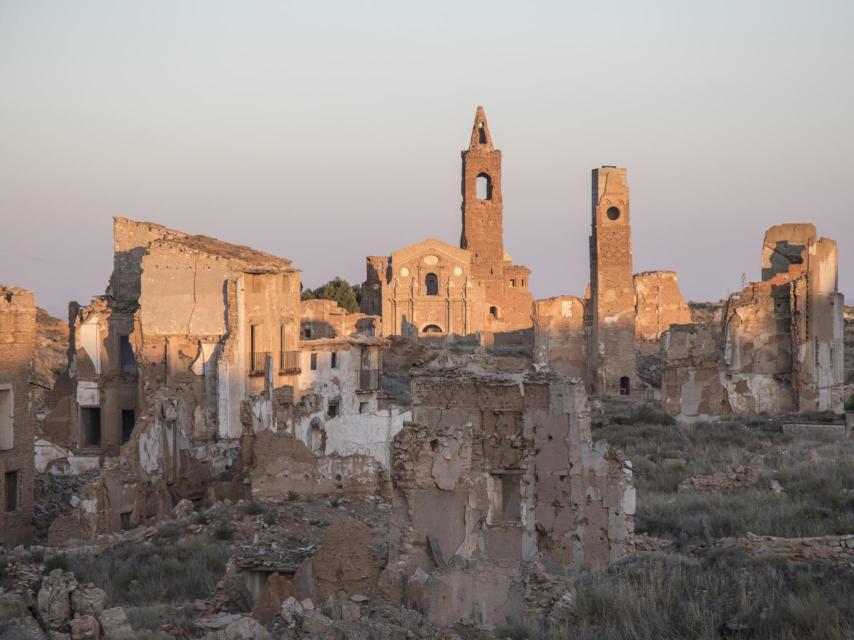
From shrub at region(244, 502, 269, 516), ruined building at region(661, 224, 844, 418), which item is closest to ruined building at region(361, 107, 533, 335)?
ruined building at region(661, 224, 844, 418)

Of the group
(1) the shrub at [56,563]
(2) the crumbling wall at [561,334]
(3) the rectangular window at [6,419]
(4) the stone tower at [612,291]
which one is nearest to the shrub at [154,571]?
(1) the shrub at [56,563]

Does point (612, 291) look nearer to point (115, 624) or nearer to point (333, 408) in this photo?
point (333, 408)

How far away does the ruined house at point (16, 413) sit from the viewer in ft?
60.4

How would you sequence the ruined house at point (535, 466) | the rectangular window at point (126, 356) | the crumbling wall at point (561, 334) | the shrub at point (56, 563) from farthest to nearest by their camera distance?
the crumbling wall at point (561, 334), the rectangular window at point (126, 356), the shrub at point (56, 563), the ruined house at point (535, 466)

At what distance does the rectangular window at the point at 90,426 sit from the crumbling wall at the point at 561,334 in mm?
20080

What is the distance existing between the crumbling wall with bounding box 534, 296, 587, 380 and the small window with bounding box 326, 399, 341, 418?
18.2 m

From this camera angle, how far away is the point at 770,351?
3014 cm

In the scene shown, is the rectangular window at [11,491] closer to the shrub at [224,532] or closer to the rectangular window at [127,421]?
the shrub at [224,532]

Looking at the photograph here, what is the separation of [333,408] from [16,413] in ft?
26.9

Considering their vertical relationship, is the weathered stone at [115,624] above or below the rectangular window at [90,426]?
below

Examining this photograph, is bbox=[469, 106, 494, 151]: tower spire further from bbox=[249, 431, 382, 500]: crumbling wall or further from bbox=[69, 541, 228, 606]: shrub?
bbox=[69, 541, 228, 606]: shrub

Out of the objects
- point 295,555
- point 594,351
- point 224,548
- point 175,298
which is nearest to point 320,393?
point 175,298

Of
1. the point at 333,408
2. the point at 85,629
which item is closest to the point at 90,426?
the point at 333,408

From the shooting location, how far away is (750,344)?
1191 inches
